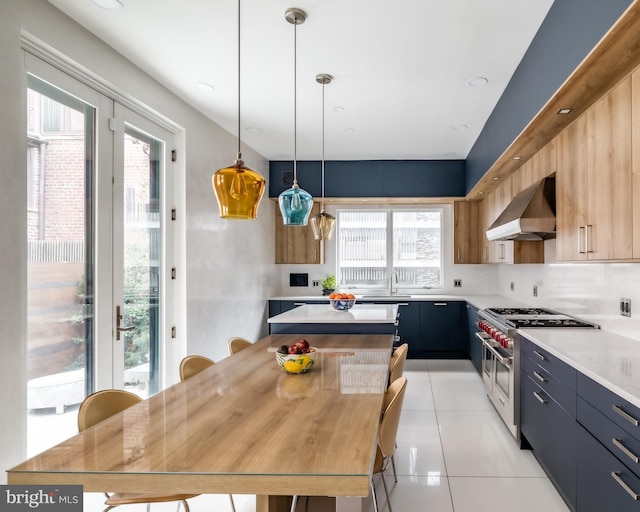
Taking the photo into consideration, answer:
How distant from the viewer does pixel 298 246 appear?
665cm

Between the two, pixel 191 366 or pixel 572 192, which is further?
pixel 572 192

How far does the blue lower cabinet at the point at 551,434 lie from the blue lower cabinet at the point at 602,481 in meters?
0.07

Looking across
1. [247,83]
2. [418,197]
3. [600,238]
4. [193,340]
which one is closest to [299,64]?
[247,83]

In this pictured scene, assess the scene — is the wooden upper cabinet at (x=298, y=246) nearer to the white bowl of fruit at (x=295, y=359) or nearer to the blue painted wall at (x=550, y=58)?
the blue painted wall at (x=550, y=58)

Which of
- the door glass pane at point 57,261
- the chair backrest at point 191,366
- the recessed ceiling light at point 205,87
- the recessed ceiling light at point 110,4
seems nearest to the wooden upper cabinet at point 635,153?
the chair backrest at point 191,366

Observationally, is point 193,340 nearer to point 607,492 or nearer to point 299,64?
point 299,64

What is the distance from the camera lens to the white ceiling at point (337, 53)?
98.6 inches

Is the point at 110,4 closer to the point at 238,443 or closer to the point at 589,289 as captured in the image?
the point at 238,443

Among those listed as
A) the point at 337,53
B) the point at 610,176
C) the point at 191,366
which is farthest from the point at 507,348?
the point at 337,53

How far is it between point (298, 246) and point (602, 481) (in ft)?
16.8

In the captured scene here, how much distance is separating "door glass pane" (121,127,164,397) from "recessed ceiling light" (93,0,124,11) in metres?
0.97

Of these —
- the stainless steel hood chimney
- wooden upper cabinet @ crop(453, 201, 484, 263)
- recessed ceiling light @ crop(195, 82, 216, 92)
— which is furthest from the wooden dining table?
wooden upper cabinet @ crop(453, 201, 484, 263)

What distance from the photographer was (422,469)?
2.89 m

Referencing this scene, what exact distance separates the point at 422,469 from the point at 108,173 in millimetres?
2909
